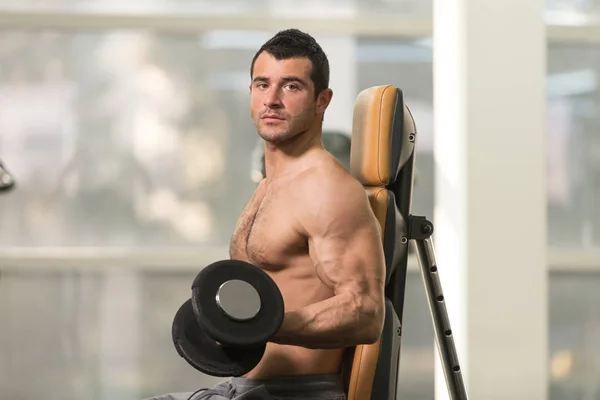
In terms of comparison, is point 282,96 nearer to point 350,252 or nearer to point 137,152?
point 350,252

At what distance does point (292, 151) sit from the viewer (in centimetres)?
172

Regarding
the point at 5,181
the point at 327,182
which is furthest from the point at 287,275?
the point at 5,181

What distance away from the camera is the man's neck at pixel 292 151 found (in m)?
1.71

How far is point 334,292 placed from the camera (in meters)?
1.58

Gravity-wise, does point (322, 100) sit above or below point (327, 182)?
above

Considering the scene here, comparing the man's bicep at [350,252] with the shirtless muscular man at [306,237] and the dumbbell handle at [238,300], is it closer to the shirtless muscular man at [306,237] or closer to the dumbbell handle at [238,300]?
the shirtless muscular man at [306,237]

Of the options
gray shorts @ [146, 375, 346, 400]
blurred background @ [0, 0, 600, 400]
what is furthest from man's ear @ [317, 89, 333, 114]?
blurred background @ [0, 0, 600, 400]

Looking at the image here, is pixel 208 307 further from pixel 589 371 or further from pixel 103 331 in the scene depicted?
pixel 589 371

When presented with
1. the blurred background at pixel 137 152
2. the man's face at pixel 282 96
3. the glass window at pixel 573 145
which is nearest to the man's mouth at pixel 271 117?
the man's face at pixel 282 96

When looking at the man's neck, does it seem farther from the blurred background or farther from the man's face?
the blurred background

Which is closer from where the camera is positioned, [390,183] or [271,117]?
[271,117]

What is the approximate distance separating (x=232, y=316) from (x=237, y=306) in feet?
0.05

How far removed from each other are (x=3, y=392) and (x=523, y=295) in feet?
7.54

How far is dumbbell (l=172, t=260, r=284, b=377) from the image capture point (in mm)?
1372
